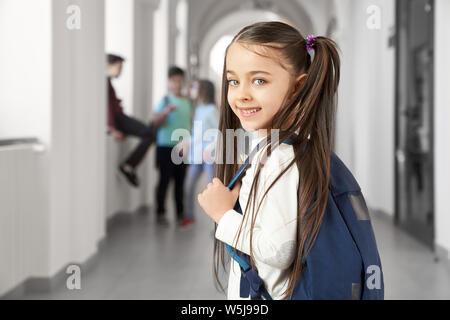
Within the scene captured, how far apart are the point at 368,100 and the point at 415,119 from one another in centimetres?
199

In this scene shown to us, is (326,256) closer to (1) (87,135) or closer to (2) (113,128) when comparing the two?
(1) (87,135)

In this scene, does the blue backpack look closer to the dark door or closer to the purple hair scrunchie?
the purple hair scrunchie

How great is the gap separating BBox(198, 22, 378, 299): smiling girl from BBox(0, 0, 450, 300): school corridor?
0.60 ft

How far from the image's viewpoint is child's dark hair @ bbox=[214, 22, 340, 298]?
106 centimetres

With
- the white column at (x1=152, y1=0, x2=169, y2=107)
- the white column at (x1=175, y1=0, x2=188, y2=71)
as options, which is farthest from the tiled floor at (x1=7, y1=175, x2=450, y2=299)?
the white column at (x1=175, y1=0, x2=188, y2=71)

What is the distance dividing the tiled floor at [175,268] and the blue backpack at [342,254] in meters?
2.23

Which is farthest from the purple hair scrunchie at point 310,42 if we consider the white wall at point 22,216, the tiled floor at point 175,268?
the tiled floor at point 175,268

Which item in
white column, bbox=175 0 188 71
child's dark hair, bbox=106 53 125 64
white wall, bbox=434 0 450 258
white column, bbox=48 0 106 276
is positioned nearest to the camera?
white column, bbox=48 0 106 276

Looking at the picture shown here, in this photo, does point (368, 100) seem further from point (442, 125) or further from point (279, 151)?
point (279, 151)

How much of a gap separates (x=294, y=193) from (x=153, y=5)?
20.6 feet

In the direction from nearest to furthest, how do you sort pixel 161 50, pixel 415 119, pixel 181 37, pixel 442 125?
pixel 442 125 < pixel 415 119 < pixel 161 50 < pixel 181 37

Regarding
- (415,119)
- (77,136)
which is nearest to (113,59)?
(77,136)

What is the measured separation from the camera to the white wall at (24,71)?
321 centimetres

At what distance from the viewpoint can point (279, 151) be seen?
1.10 m
